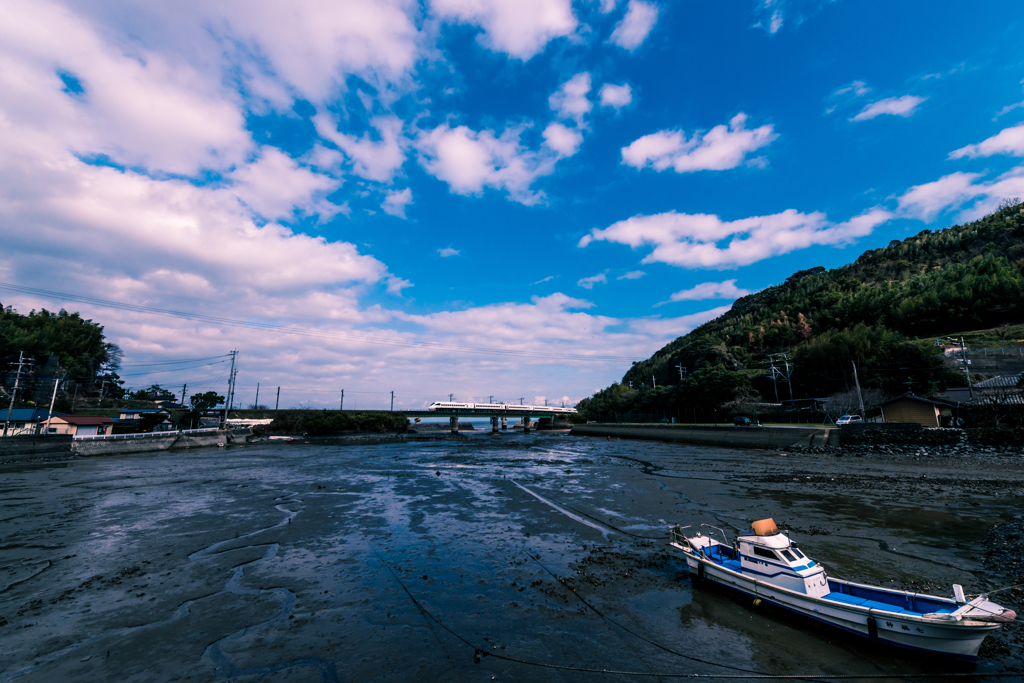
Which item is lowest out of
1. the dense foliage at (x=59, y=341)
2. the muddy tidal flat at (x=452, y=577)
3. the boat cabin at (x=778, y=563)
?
the muddy tidal flat at (x=452, y=577)

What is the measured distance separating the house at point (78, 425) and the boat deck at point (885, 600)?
3811 inches

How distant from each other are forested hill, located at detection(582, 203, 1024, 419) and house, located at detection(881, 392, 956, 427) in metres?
12.5

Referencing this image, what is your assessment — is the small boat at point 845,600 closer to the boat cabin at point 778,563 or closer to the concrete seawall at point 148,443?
the boat cabin at point 778,563

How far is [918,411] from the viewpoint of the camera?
172 feet

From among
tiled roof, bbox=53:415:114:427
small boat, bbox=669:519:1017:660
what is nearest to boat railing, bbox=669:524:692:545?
small boat, bbox=669:519:1017:660

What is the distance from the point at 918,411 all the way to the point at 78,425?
426ft

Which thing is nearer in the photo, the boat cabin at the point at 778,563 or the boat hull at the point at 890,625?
the boat hull at the point at 890,625

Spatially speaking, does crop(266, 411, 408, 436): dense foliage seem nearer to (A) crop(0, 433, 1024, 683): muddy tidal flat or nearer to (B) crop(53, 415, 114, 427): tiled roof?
(B) crop(53, 415, 114, 427): tiled roof

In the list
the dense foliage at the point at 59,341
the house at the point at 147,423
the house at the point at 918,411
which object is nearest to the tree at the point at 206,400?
the house at the point at 147,423

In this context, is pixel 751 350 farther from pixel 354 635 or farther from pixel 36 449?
pixel 36 449

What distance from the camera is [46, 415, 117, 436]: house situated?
64.4m

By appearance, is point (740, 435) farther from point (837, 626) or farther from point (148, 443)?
point (148, 443)

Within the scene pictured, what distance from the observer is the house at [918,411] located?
50031mm

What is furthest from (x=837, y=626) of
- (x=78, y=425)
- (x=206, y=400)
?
(x=206, y=400)
